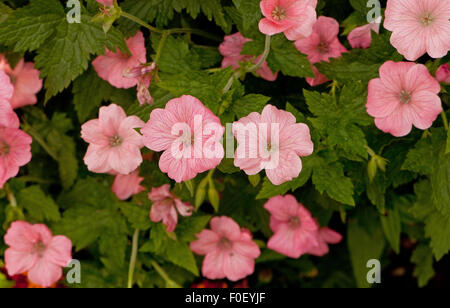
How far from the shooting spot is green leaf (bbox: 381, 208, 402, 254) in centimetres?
148

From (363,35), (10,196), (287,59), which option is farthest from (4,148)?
(363,35)

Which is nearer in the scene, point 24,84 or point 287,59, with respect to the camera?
point 287,59

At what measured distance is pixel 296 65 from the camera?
1096mm

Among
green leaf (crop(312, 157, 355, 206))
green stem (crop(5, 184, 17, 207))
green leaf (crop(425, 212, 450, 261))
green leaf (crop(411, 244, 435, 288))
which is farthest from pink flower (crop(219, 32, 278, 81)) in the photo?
green leaf (crop(411, 244, 435, 288))

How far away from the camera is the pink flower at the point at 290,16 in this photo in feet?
3.04

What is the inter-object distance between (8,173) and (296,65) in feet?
2.11

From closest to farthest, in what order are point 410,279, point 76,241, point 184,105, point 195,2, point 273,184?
1. point 184,105
2. point 273,184
3. point 195,2
4. point 76,241
5. point 410,279

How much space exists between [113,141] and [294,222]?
0.54m

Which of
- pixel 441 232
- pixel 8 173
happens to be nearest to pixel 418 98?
pixel 441 232

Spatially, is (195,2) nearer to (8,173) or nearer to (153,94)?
(153,94)

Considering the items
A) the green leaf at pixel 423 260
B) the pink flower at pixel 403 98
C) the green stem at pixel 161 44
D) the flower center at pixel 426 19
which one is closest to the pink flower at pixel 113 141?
the green stem at pixel 161 44

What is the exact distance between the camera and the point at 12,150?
1.15 metres

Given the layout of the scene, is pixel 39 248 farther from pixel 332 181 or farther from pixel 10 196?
pixel 332 181
